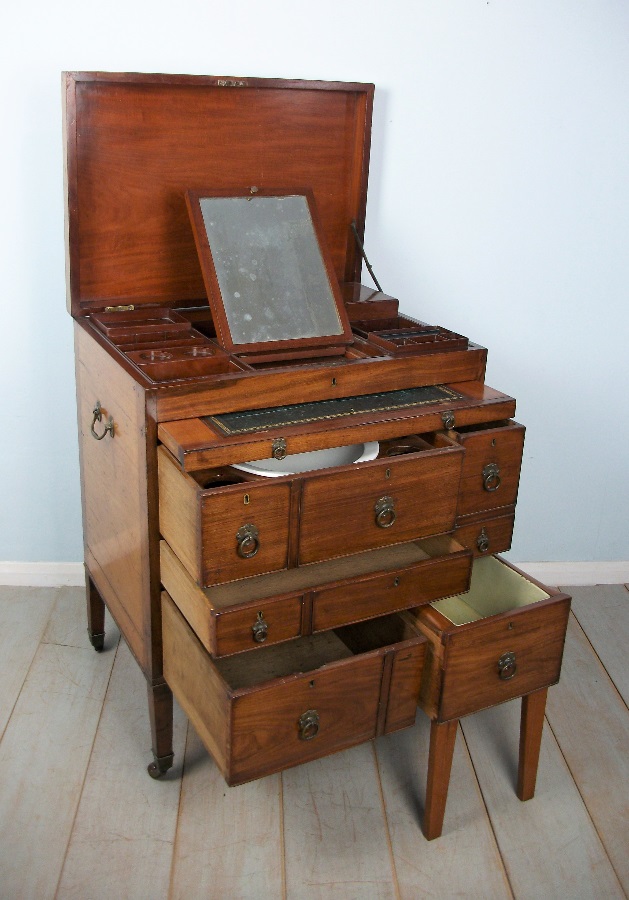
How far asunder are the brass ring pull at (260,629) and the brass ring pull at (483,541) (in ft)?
1.74

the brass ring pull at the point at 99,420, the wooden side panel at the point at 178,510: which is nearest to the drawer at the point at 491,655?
the wooden side panel at the point at 178,510

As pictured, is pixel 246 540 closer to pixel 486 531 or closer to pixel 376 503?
pixel 376 503

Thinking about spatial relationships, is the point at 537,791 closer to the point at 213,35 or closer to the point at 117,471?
the point at 117,471

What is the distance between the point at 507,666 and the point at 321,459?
0.52 meters

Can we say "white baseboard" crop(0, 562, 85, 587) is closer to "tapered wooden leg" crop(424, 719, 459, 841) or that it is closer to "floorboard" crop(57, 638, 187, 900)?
"floorboard" crop(57, 638, 187, 900)

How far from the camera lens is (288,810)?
194 centimetres

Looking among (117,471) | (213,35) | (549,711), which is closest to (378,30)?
(213,35)

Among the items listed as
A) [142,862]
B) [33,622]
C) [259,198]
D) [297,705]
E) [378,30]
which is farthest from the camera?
[33,622]

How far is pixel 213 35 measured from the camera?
2.10 meters

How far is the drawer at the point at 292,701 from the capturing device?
160cm

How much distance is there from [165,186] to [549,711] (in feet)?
4.85

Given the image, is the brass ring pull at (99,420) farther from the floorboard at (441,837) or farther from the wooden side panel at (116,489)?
the floorboard at (441,837)

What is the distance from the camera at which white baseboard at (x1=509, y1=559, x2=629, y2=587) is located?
2838 millimetres

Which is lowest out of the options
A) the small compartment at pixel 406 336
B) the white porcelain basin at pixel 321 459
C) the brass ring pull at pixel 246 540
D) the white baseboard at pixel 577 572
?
the white baseboard at pixel 577 572
